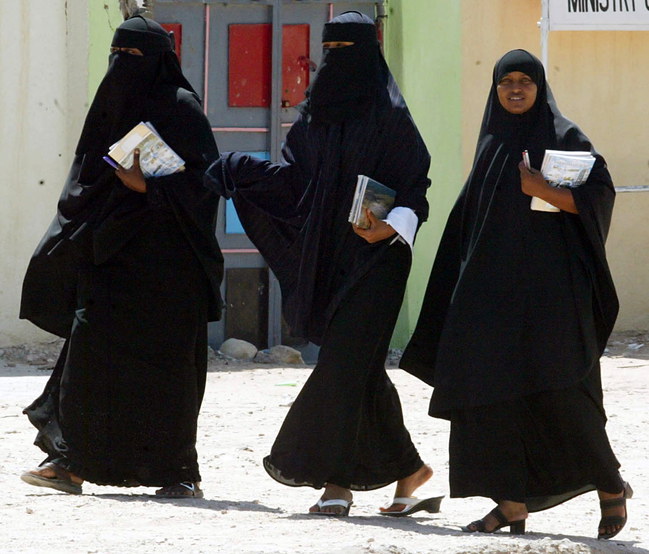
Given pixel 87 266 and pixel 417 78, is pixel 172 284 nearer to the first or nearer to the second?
pixel 87 266

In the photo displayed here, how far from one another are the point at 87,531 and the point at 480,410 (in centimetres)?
117

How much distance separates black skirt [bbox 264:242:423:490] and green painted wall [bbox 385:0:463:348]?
4.30 m

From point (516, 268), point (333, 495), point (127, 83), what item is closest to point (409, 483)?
point (333, 495)

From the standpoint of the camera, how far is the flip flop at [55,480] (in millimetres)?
5059

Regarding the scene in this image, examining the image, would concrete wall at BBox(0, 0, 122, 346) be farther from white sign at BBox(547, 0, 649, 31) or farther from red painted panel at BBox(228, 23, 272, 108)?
white sign at BBox(547, 0, 649, 31)

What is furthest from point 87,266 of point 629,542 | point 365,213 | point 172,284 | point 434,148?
point 434,148

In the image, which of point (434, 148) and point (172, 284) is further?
point (434, 148)

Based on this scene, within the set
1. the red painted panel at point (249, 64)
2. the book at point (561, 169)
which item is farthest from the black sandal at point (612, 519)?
the red painted panel at point (249, 64)

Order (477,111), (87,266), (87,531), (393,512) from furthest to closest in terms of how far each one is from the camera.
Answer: (477,111), (87,266), (393,512), (87,531)

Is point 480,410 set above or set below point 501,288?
below

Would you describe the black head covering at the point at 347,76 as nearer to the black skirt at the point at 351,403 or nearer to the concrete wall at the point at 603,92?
the black skirt at the point at 351,403

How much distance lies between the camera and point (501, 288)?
4.48 meters

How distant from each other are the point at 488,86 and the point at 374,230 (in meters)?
4.50

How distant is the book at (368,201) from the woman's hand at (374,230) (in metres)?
0.01
